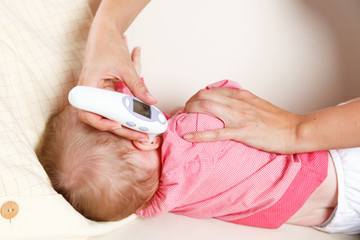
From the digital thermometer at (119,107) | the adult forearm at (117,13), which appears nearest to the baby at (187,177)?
the digital thermometer at (119,107)

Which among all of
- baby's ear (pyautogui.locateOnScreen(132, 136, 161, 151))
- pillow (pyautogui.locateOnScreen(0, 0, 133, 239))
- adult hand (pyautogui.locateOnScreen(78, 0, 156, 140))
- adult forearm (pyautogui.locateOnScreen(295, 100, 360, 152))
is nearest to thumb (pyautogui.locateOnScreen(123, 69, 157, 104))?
adult hand (pyautogui.locateOnScreen(78, 0, 156, 140))

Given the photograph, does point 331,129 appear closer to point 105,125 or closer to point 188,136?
point 188,136

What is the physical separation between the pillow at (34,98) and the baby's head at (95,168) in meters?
0.04

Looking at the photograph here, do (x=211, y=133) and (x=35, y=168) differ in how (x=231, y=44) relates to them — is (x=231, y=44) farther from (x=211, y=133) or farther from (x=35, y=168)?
(x=35, y=168)

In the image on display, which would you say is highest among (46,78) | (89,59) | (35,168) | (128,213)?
(89,59)

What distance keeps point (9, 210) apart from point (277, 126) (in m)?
0.68

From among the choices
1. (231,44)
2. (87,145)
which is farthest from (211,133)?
(231,44)

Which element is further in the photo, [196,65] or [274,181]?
[196,65]

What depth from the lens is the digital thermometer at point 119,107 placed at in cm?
78

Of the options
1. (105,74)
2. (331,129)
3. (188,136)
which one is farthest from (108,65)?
(331,129)

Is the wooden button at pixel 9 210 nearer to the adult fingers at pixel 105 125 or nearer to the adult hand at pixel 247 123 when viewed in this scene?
the adult fingers at pixel 105 125

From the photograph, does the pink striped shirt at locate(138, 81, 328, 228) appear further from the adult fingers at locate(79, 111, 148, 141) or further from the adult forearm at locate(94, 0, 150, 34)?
the adult forearm at locate(94, 0, 150, 34)

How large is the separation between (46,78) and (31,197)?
389 millimetres

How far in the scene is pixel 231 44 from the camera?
4.54 ft
